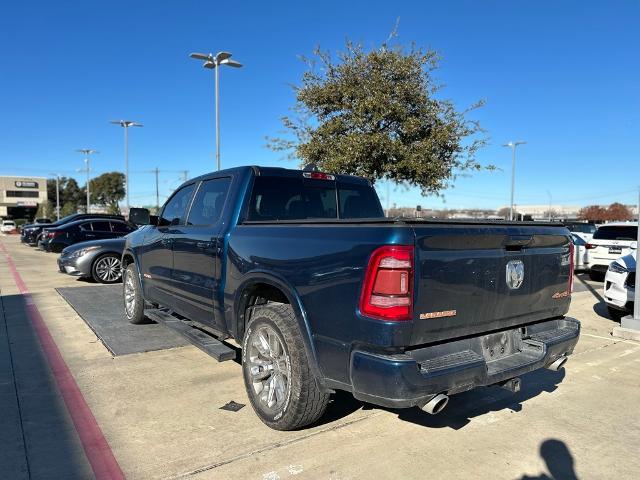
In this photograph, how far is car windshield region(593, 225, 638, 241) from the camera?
41.9 ft

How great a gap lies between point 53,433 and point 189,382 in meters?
1.31

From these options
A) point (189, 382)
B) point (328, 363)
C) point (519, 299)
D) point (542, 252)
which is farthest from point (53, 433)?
point (542, 252)

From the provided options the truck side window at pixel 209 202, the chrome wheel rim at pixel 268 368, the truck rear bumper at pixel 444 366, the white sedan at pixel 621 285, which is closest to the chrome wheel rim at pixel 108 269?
the truck side window at pixel 209 202

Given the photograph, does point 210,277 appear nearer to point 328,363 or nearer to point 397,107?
point 328,363

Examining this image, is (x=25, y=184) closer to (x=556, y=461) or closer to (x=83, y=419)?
(x=83, y=419)

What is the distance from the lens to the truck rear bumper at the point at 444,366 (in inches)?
108

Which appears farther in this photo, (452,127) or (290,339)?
(452,127)

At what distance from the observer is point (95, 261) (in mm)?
11328

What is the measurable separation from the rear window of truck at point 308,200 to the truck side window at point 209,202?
379mm

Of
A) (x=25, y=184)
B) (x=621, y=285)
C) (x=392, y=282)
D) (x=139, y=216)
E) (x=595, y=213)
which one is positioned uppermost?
(x=25, y=184)

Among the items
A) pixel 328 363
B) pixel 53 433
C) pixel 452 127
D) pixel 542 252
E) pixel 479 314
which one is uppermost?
pixel 452 127

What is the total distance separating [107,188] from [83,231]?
7038 centimetres

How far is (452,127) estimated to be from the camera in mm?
11172

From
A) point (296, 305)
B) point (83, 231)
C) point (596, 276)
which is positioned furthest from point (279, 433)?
point (83, 231)
